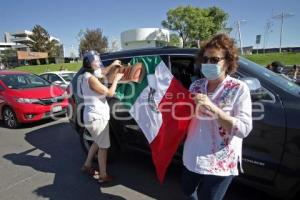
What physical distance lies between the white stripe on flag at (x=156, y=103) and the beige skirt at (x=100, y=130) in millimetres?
487

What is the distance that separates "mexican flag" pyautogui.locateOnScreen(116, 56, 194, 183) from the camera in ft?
9.19

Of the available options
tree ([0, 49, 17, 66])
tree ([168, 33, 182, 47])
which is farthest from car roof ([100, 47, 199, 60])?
tree ([0, 49, 17, 66])

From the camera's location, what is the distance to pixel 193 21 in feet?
161

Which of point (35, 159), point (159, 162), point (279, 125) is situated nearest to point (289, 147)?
point (279, 125)

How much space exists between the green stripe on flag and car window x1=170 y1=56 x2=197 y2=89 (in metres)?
0.26

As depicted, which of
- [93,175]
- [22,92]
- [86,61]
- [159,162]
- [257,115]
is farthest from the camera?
[22,92]

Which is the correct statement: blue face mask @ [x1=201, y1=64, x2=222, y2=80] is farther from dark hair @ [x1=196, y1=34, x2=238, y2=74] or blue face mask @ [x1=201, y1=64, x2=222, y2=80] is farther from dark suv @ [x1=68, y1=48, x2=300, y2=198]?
dark suv @ [x1=68, y1=48, x2=300, y2=198]

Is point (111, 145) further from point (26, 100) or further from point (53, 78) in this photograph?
point (53, 78)

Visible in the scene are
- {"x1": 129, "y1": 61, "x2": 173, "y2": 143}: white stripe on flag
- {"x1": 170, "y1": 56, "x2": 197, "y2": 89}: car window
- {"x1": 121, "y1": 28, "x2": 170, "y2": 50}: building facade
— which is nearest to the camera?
{"x1": 129, "y1": 61, "x2": 173, "y2": 143}: white stripe on flag

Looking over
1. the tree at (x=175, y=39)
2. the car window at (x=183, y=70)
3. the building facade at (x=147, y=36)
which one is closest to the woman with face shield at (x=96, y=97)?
the car window at (x=183, y=70)

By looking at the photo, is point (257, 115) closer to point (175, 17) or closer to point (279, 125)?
point (279, 125)

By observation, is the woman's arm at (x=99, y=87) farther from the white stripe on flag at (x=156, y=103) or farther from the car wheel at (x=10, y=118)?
the car wheel at (x=10, y=118)

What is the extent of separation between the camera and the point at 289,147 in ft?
8.36

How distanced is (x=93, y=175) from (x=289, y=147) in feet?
9.09
